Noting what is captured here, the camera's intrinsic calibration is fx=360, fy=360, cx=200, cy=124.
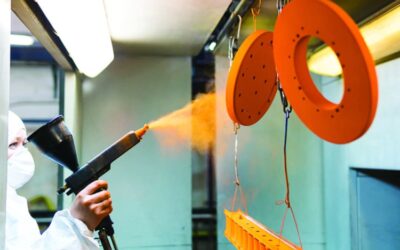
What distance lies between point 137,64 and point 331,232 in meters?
1.67

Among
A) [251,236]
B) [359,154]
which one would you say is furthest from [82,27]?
[359,154]

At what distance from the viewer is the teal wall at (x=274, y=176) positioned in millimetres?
2373

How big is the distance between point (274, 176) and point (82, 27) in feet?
5.07

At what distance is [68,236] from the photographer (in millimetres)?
1154

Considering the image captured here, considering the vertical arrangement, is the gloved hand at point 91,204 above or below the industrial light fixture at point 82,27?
below

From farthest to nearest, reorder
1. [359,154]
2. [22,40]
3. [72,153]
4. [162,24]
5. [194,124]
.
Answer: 1. [194,124]
2. [22,40]
3. [359,154]
4. [162,24]
5. [72,153]

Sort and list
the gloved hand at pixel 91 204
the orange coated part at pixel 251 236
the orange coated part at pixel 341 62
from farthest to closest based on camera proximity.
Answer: the gloved hand at pixel 91 204 → the orange coated part at pixel 251 236 → the orange coated part at pixel 341 62

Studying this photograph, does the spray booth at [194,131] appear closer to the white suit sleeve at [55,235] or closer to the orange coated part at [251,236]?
the orange coated part at [251,236]

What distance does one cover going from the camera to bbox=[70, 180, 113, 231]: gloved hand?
1.13 m

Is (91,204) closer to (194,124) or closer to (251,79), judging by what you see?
(251,79)

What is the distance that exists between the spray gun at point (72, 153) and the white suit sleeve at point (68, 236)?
0.08 m

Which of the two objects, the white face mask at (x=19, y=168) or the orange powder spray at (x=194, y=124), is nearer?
the white face mask at (x=19, y=168)

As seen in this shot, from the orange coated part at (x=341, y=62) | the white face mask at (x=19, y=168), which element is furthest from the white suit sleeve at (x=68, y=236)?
the orange coated part at (x=341, y=62)

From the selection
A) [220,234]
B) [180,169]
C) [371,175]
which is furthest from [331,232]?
[180,169]
